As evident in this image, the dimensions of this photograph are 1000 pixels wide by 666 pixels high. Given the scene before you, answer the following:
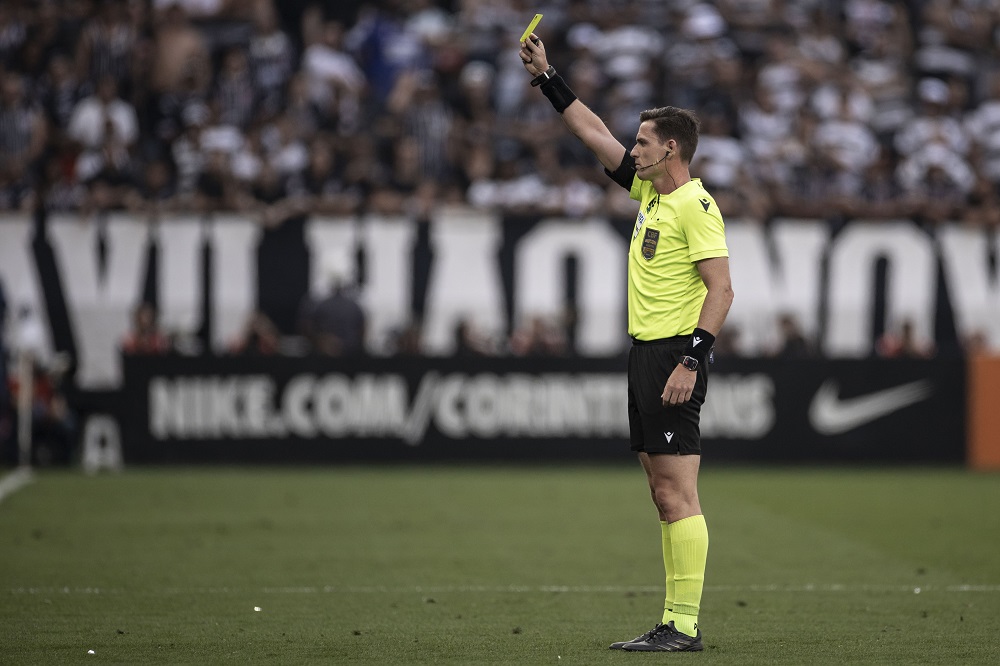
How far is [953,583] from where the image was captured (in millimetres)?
9102

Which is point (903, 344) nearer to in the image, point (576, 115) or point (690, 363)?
point (576, 115)

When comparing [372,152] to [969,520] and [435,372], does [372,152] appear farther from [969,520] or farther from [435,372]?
[969,520]

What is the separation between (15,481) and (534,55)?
32.3 ft

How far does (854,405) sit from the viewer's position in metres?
17.5

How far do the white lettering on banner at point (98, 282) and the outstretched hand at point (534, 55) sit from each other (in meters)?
11.3

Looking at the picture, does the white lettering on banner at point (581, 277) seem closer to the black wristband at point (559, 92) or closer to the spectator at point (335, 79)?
the spectator at point (335, 79)

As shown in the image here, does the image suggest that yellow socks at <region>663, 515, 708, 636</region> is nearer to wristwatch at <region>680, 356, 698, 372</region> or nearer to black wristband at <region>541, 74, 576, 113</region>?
wristwatch at <region>680, 356, 698, 372</region>

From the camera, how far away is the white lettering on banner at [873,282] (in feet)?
60.7

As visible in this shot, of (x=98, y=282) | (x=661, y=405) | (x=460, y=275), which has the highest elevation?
(x=460, y=275)

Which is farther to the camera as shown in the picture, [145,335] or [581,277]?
[581,277]

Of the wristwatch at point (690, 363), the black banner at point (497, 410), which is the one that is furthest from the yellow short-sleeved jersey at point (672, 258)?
the black banner at point (497, 410)

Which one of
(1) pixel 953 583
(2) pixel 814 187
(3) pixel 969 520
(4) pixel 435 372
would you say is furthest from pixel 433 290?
(1) pixel 953 583

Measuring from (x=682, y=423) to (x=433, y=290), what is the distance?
37.5 ft

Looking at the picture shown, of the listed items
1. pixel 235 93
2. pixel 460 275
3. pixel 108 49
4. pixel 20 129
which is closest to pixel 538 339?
pixel 460 275
